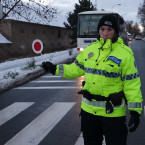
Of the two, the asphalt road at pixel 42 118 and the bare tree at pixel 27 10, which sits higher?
the bare tree at pixel 27 10

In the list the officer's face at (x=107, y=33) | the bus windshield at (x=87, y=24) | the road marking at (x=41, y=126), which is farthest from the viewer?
the bus windshield at (x=87, y=24)

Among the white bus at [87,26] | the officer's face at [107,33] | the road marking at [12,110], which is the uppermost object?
the white bus at [87,26]

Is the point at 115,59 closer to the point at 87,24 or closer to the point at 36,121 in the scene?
the point at 36,121

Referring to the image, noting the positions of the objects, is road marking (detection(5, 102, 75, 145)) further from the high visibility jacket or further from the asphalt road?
the high visibility jacket

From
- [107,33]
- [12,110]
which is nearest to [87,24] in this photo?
[12,110]

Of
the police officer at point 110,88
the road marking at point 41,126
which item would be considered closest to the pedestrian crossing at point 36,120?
the road marking at point 41,126

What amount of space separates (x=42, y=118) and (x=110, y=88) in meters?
3.42

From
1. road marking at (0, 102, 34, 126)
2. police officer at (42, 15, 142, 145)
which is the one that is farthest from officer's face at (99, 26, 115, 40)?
road marking at (0, 102, 34, 126)

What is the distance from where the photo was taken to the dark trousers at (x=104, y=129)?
297cm

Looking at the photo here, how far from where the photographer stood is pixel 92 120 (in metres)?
3.08

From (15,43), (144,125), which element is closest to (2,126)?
(144,125)

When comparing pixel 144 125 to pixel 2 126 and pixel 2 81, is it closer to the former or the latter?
pixel 2 126

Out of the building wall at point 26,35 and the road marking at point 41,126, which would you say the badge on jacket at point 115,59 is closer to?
the road marking at point 41,126

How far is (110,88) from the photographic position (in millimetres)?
2951
